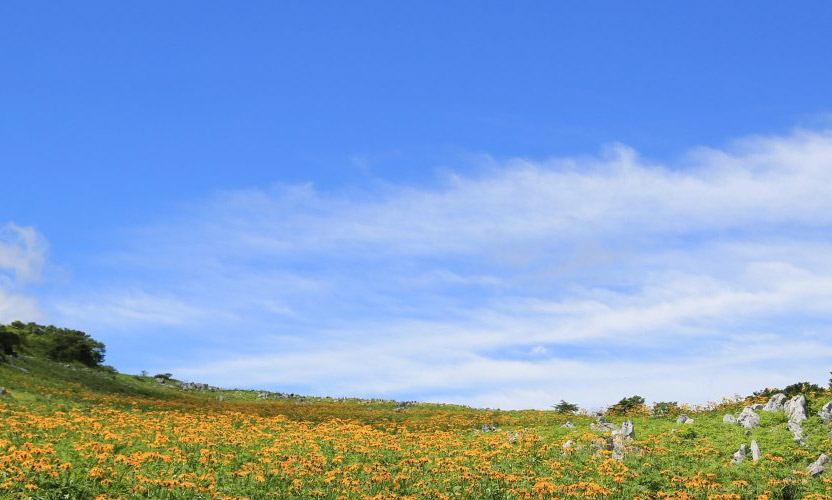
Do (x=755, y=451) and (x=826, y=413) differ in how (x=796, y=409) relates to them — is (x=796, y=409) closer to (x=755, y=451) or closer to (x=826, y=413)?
(x=826, y=413)

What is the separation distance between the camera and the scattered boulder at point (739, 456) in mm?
23812

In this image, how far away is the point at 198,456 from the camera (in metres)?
22.7

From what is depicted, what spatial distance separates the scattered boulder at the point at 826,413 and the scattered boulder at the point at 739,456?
494 centimetres

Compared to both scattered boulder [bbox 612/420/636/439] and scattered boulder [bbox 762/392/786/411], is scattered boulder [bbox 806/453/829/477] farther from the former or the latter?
scattered boulder [bbox 762/392/786/411]

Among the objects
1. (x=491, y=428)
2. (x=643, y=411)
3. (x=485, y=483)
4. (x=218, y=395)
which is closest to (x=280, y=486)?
(x=485, y=483)

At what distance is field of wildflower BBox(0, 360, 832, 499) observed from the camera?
18984 mm

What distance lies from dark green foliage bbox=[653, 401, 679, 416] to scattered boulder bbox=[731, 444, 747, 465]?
11.3 metres

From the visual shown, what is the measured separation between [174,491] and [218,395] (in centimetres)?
4507

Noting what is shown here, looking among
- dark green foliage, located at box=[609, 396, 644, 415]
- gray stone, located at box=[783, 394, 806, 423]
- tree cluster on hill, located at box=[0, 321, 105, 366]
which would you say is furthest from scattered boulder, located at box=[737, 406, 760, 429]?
tree cluster on hill, located at box=[0, 321, 105, 366]

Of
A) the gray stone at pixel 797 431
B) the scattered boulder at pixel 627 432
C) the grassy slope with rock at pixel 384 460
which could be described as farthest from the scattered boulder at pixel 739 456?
the scattered boulder at pixel 627 432

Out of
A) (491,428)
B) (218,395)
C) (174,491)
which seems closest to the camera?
(174,491)

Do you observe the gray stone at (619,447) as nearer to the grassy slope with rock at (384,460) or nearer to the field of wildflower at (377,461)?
the grassy slope with rock at (384,460)

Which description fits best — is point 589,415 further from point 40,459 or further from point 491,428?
point 40,459

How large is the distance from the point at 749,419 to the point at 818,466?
20.6 ft
